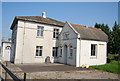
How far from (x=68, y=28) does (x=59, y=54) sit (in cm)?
447

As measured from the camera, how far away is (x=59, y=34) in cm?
1850

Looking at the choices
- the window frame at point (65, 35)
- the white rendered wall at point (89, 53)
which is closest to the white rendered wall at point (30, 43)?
the window frame at point (65, 35)

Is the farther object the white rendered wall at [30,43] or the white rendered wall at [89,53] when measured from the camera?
the white rendered wall at [30,43]

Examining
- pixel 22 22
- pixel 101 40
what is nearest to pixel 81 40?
pixel 101 40

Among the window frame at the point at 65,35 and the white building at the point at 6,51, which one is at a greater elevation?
the window frame at the point at 65,35

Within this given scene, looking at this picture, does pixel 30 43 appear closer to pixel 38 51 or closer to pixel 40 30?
pixel 38 51

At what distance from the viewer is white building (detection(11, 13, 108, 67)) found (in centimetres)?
1443

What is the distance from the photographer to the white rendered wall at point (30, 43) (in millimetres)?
16025

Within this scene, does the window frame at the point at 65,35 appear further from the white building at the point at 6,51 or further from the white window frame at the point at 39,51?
the white building at the point at 6,51

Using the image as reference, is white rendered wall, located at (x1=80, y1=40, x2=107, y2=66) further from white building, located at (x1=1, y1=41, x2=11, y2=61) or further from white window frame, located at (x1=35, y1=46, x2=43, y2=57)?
white building, located at (x1=1, y1=41, x2=11, y2=61)

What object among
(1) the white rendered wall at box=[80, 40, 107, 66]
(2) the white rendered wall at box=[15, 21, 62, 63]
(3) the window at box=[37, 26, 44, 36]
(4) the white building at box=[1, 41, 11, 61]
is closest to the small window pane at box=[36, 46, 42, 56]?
(2) the white rendered wall at box=[15, 21, 62, 63]

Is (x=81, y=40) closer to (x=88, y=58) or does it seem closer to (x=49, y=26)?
(x=88, y=58)

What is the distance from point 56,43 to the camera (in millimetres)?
18766

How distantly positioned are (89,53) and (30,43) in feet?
28.0
